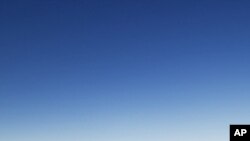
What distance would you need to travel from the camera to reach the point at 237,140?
54875mm

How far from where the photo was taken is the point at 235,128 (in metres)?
55.0

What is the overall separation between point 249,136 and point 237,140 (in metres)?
0.83

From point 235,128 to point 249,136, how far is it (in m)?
1.06

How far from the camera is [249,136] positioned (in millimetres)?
54750

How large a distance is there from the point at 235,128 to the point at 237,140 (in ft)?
2.64

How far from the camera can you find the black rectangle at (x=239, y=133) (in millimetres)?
54781

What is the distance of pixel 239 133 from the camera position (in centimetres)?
5494

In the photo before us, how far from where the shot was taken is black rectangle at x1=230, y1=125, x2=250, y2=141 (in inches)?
2157
